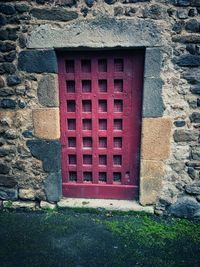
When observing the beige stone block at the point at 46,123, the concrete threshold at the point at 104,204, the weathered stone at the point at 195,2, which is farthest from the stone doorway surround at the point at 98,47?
the weathered stone at the point at 195,2

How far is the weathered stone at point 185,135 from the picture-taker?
3160 millimetres

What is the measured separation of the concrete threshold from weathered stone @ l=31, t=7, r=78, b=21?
231 cm

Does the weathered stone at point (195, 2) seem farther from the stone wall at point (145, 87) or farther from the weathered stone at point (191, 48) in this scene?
the weathered stone at point (191, 48)

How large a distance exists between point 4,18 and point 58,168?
6.33 feet

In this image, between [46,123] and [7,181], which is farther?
[7,181]

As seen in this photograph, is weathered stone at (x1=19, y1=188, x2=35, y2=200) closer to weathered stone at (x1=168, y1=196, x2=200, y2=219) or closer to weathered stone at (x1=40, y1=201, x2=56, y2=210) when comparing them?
weathered stone at (x1=40, y1=201, x2=56, y2=210)

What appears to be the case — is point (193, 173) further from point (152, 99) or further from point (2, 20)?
point (2, 20)

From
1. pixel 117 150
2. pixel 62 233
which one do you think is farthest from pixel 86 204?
pixel 117 150

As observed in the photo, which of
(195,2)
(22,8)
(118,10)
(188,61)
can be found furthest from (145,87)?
(22,8)

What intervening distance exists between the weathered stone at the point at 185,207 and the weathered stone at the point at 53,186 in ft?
4.88

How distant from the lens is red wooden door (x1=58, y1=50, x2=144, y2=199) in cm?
327

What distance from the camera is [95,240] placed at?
9.76 ft

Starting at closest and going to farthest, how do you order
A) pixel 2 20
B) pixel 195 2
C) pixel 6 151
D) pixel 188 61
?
pixel 195 2 → pixel 188 61 → pixel 2 20 → pixel 6 151

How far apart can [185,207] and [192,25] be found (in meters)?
2.16
